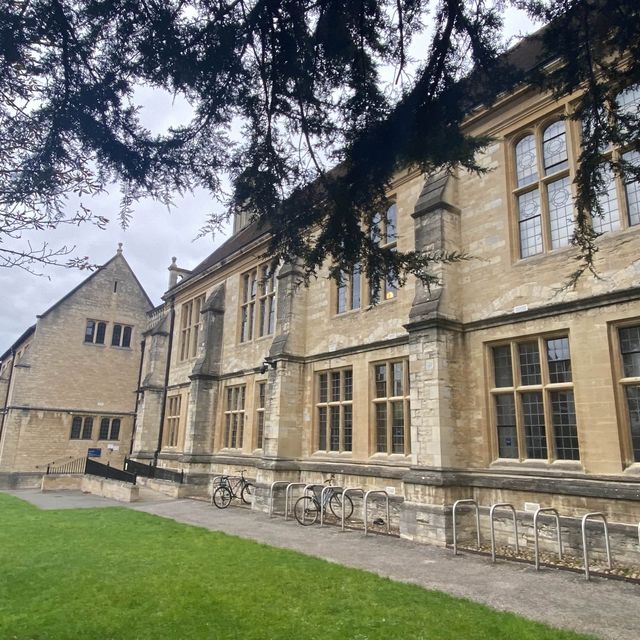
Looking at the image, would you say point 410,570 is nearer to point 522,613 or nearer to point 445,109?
point 522,613

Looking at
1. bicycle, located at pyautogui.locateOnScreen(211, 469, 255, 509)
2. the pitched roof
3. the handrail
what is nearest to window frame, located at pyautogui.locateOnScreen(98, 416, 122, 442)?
the handrail

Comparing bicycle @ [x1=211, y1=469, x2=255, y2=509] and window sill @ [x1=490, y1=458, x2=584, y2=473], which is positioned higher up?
window sill @ [x1=490, y1=458, x2=584, y2=473]

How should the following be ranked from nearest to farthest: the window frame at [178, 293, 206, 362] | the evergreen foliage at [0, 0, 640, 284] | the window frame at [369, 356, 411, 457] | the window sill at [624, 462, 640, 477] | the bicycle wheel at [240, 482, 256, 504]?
the evergreen foliage at [0, 0, 640, 284], the window sill at [624, 462, 640, 477], the window frame at [369, 356, 411, 457], the bicycle wheel at [240, 482, 256, 504], the window frame at [178, 293, 206, 362]

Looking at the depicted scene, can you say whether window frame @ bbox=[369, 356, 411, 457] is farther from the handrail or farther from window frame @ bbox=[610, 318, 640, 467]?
the handrail

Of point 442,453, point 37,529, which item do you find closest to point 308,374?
point 442,453

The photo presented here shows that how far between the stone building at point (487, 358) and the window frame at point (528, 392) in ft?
0.10

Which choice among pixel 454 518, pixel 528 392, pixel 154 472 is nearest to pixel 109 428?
pixel 154 472

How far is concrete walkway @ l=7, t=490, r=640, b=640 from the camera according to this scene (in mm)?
5605

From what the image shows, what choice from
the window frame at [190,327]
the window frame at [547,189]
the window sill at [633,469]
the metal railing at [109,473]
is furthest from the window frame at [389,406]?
the window frame at [190,327]

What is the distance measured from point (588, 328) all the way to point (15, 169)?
A: 9.10 metres

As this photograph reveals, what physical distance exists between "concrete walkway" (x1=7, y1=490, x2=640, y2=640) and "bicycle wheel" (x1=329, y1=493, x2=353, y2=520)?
1.13 metres

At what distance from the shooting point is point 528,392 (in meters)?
10.2

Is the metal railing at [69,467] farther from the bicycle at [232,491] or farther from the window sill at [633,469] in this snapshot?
the window sill at [633,469]

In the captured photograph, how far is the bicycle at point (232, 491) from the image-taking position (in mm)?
16528
